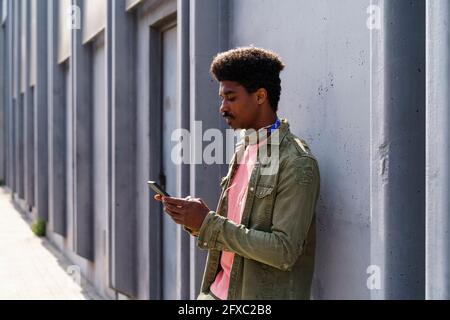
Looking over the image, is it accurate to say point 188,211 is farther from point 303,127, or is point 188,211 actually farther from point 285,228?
point 303,127

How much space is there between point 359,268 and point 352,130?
0.61 metres

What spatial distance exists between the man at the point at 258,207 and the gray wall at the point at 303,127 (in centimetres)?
27

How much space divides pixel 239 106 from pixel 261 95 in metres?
0.11

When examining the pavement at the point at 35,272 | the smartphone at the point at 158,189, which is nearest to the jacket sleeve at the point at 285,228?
the smartphone at the point at 158,189

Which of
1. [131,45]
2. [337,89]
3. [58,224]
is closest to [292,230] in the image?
[337,89]

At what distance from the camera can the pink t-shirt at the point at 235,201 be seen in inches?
110

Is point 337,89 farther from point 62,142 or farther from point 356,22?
point 62,142

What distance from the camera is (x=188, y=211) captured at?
105 inches

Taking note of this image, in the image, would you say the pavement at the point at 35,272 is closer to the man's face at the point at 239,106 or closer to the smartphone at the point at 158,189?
the smartphone at the point at 158,189

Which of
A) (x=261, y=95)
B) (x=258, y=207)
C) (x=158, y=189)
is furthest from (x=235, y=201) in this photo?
(x=261, y=95)

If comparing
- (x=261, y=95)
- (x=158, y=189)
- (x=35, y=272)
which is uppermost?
(x=261, y=95)

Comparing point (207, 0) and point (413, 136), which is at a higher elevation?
point (207, 0)

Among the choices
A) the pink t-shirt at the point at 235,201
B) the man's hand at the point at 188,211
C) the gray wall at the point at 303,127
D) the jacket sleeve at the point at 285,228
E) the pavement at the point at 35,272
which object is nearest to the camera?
the gray wall at the point at 303,127
